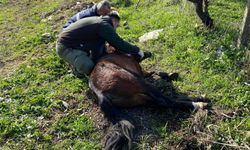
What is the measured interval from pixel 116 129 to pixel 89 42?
6.97ft

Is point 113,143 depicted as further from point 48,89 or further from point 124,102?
point 48,89

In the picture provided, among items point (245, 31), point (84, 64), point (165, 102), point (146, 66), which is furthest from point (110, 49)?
point (245, 31)

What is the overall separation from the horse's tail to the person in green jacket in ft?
3.99

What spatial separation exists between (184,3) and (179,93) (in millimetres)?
3002

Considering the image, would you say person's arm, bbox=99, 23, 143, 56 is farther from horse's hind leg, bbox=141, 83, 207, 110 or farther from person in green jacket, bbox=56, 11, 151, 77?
horse's hind leg, bbox=141, 83, 207, 110

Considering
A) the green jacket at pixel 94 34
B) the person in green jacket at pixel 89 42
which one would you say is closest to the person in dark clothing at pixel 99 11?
the person in green jacket at pixel 89 42

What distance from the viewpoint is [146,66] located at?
22.9 feet

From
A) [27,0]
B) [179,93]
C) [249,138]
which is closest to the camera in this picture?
[249,138]

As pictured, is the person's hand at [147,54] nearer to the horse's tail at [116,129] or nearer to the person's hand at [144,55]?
the person's hand at [144,55]

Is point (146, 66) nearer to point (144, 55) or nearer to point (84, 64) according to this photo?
point (144, 55)

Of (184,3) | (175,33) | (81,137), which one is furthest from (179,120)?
(184,3)

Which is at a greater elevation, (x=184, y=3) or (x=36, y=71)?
(x=184, y=3)

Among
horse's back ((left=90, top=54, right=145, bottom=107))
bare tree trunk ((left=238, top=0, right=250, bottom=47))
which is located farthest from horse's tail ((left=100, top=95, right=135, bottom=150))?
bare tree trunk ((left=238, top=0, right=250, bottom=47))

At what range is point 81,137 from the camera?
543 centimetres
